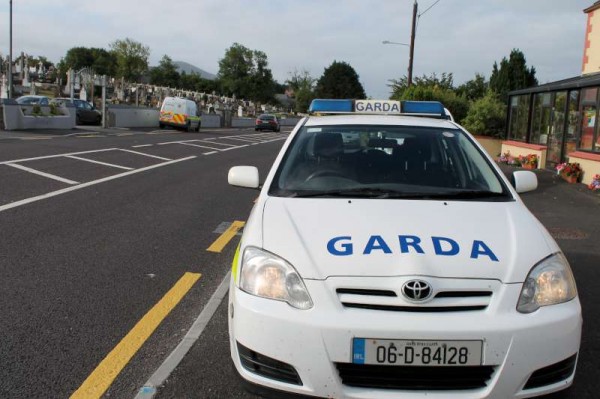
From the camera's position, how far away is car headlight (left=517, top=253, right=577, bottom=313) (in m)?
2.70

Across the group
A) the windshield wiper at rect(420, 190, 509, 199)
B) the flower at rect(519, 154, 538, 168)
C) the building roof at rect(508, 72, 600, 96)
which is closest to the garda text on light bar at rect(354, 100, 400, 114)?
the windshield wiper at rect(420, 190, 509, 199)

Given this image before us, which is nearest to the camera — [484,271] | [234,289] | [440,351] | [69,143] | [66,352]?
[440,351]

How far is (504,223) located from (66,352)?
2748mm

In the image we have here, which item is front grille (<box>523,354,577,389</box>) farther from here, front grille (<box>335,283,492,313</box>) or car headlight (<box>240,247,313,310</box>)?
car headlight (<box>240,247,313,310</box>)

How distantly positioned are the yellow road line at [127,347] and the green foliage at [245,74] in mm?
116932

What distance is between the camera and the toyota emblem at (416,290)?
261 cm

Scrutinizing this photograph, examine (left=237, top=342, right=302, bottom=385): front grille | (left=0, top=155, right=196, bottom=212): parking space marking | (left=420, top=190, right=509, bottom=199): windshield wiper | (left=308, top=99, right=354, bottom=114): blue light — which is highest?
(left=308, top=99, right=354, bottom=114): blue light

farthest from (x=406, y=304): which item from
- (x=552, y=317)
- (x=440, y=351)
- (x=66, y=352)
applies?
(x=66, y=352)

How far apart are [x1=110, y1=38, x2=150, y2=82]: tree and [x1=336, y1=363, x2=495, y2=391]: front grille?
9377 cm

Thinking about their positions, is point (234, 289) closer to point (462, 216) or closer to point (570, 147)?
point (462, 216)

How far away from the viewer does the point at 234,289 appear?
9.62 ft

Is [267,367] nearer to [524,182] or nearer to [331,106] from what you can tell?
[524,182]

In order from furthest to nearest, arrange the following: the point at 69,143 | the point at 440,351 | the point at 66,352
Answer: the point at 69,143
the point at 66,352
the point at 440,351

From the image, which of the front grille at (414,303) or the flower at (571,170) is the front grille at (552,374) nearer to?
the front grille at (414,303)
